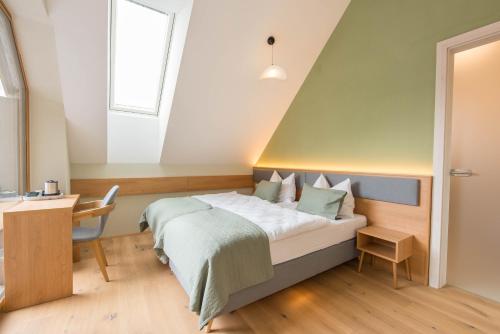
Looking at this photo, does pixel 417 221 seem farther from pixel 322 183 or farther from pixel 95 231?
pixel 95 231

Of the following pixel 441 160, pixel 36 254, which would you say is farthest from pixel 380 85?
pixel 36 254

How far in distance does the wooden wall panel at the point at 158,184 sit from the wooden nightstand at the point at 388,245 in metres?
2.63

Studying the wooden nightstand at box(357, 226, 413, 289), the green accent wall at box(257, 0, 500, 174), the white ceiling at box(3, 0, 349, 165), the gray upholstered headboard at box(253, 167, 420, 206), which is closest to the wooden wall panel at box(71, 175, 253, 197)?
the white ceiling at box(3, 0, 349, 165)

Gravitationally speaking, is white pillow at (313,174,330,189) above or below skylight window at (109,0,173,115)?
below

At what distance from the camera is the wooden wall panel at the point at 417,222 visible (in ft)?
7.27

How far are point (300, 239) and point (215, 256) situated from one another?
861 mm

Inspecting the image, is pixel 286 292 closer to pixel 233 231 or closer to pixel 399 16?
pixel 233 231

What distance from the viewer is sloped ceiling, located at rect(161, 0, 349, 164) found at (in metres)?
2.53

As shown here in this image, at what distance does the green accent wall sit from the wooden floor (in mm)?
1235

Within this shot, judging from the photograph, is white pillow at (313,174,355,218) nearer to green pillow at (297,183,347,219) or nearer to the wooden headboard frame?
green pillow at (297,183,347,219)

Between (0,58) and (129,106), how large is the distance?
134cm

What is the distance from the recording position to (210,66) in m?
2.80

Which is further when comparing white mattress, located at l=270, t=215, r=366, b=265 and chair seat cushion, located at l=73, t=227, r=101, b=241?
chair seat cushion, located at l=73, t=227, r=101, b=241

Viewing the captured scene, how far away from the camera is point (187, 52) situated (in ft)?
8.43
